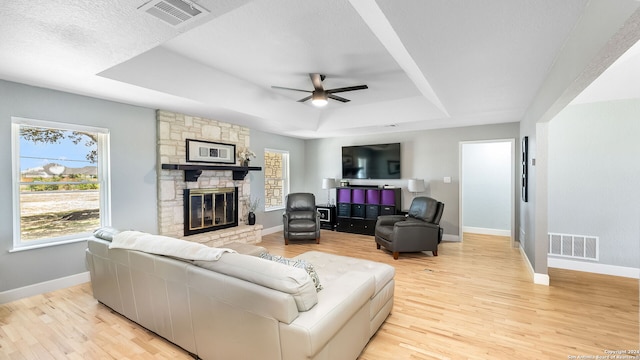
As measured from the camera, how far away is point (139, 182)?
413 cm

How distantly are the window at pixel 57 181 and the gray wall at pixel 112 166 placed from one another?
0.08 meters

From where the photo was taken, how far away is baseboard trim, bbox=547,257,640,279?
3.61 meters

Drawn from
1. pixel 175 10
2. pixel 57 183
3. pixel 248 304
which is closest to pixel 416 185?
pixel 248 304

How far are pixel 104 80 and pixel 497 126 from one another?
254 inches

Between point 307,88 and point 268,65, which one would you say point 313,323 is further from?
point 307,88

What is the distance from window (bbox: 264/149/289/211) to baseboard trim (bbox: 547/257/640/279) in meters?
5.45

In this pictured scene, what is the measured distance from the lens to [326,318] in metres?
1.58

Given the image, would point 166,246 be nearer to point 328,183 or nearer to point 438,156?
point 328,183

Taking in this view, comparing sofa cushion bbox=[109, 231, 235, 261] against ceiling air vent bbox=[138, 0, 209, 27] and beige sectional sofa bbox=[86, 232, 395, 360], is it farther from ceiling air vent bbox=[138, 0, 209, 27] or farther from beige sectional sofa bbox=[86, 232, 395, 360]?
ceiling air vent bbox=[138, 0, 209, 27]

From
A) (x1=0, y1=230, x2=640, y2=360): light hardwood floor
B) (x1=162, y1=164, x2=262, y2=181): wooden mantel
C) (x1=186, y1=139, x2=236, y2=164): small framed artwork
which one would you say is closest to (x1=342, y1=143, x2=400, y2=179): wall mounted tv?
(x1=162, y1=164, x2=262, y2=181): wooden mantel

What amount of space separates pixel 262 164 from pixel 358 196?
2.40m

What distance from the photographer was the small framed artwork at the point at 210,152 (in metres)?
4.74

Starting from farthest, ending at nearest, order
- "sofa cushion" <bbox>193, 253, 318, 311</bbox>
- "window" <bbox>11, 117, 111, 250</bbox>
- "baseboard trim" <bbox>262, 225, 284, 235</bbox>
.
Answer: "baseboard trim" <bbox>262, 225, 284, 235</bbox>, "window" <bbox>11, 117, 111, 250</bbox>, "sofa cushion" <bbox>193, 253, 318, 311</bbox>

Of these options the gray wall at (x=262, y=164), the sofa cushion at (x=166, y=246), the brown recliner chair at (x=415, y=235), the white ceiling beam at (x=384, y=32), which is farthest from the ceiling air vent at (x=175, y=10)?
the gray wall at (x=262, y=164)
